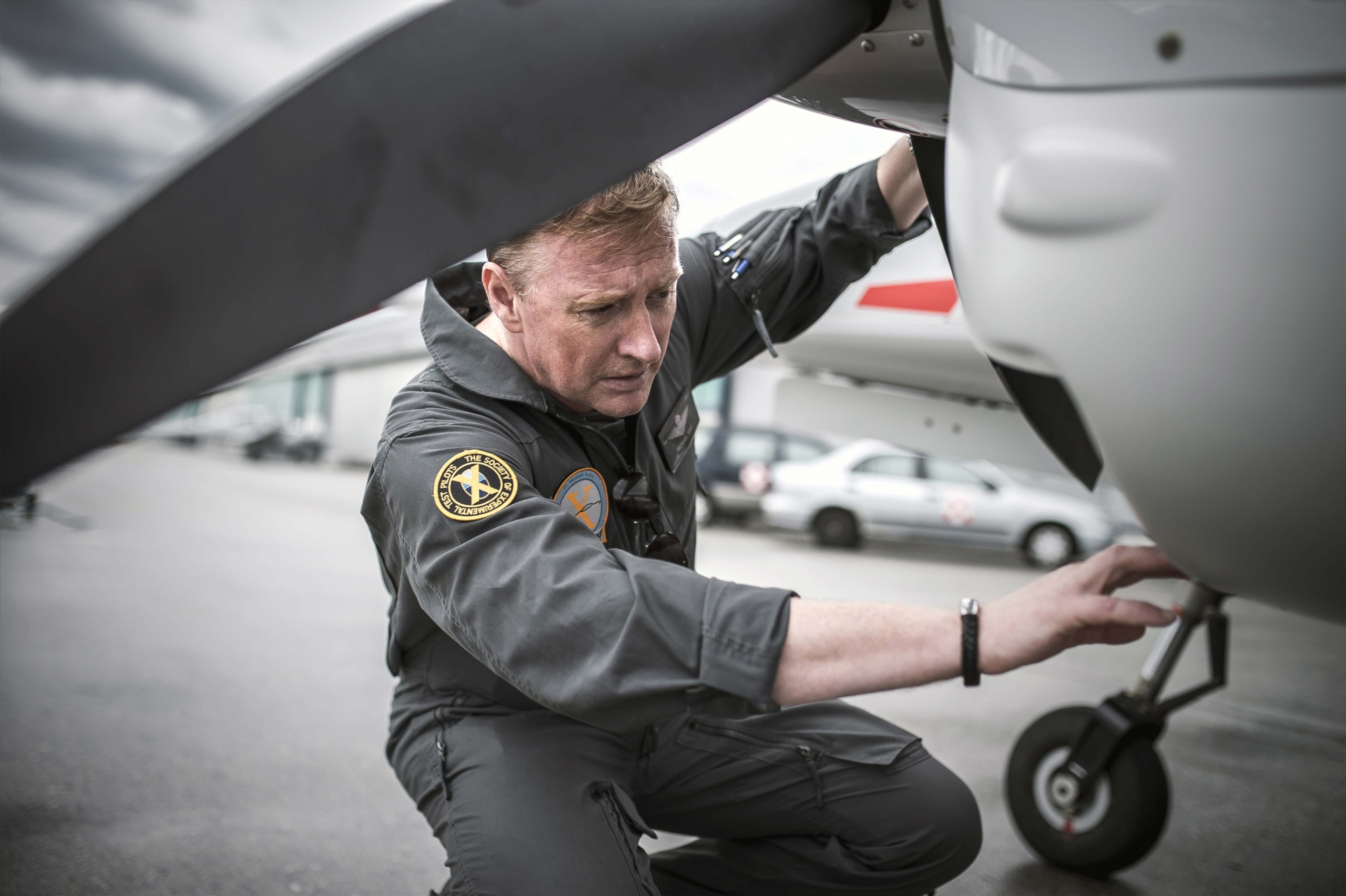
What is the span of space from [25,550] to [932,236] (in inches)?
223

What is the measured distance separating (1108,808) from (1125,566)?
4.92 feet

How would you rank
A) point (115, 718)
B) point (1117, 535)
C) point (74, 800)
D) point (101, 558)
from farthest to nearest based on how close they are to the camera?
point (1117, 535)
point (101, 558)
point (115, 718)
point (74, 800)

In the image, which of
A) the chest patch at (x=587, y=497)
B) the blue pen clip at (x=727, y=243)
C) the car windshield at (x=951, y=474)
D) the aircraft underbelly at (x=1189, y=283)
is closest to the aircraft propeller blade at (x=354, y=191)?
the aircraft underbelly at (x=1189, y=283)

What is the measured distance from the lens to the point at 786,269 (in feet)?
5.83

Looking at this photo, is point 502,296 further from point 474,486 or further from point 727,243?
point 727,243

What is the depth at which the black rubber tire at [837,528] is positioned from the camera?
28.6 feet

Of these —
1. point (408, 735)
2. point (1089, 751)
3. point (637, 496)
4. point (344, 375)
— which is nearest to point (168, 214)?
point (637, 496)

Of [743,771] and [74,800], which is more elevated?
[743,771]

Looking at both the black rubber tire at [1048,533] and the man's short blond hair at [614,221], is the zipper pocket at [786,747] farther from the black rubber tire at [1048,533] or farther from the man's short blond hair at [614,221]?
the black rubber tire at [1048,533]

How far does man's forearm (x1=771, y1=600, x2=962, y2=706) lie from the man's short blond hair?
0.54 metres

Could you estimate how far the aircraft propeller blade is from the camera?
27.0 inches

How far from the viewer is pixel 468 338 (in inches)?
55.1

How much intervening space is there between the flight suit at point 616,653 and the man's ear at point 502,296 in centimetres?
6

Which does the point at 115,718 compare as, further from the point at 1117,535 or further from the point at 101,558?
the point at 1117,535
